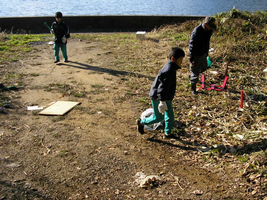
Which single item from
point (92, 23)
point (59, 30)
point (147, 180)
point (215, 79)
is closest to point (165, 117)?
point (147, 180)

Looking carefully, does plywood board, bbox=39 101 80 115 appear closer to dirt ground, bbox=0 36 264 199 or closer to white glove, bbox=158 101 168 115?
dirt ground, bbox=0 36 264 199

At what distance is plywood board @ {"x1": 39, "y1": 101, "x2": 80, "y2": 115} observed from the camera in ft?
19.3

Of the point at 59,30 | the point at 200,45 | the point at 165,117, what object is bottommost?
the point at 165,117

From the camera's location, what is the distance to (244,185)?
3.70m

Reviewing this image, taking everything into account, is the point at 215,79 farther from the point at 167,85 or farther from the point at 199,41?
the point at 167,85

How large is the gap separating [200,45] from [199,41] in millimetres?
108

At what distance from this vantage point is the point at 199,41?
6387 mm

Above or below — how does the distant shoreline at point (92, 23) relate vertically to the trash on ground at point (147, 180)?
above

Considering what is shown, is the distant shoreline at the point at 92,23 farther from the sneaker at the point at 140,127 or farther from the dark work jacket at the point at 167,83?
the dark work jacket at the point at 167,83

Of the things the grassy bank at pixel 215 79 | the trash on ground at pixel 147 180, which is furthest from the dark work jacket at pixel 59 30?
the trash on ground at pixel 147 180

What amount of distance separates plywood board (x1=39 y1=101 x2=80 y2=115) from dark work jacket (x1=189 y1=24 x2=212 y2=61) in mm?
3125

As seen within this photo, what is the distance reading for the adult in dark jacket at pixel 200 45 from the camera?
6250 mm

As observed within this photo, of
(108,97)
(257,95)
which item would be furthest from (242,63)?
(108,97)

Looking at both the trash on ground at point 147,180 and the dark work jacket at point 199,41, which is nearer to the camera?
the trash on ground at point 147,180
